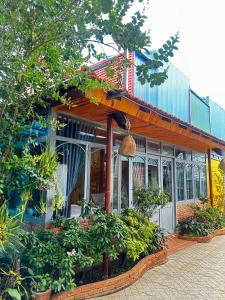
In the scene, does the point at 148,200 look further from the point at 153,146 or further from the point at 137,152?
the point at 153,146

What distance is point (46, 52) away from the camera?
324 centimetres

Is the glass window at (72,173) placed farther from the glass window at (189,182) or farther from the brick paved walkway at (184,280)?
the glass window at (189,182)

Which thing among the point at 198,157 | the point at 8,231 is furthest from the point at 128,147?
the point at 198,157

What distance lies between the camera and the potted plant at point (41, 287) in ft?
10.8

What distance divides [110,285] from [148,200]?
8.70 ft

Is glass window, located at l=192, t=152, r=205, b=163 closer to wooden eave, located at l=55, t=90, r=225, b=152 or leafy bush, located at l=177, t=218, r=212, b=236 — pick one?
wooden eave, located at l=55, t=90, r=225, b=152

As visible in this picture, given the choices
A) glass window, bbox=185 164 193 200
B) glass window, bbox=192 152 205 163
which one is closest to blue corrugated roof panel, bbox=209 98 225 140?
glass window, bbox=192 152 205 163

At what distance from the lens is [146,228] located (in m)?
5.44

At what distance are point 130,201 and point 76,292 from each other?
315cm

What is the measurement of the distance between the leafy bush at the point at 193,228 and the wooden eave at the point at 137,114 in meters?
2.71

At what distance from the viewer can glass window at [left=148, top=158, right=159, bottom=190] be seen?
7.59 m

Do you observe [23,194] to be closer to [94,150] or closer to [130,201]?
[94,150]

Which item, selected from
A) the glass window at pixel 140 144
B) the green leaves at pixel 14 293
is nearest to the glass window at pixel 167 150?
the glass window at pixel 140 144

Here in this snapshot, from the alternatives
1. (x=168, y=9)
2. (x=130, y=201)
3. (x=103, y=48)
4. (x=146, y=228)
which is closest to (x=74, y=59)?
(x=103, y=48)
